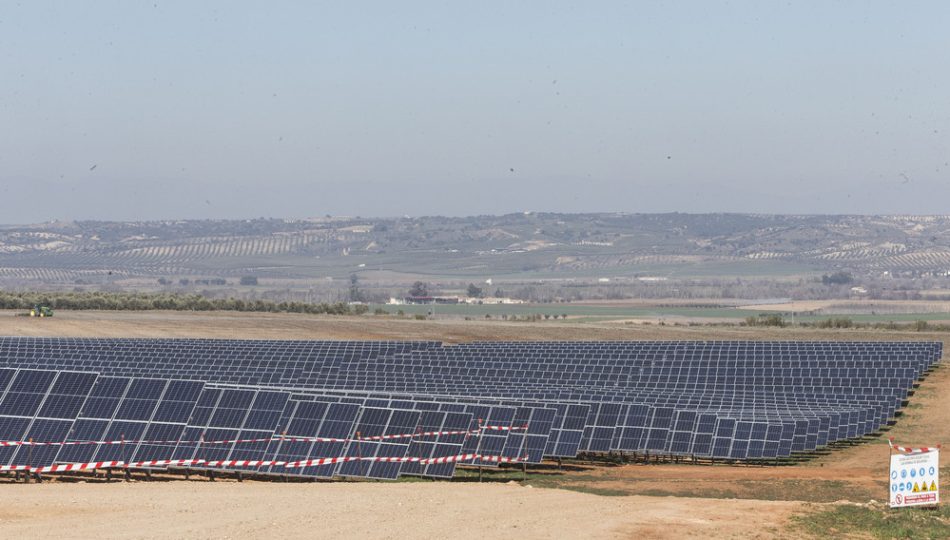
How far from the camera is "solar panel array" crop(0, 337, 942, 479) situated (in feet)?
87.3

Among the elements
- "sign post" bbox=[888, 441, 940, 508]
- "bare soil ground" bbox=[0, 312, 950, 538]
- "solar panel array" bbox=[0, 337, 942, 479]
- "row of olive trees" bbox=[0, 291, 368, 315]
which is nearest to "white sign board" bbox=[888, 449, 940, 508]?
"sign post" bbox=[888, 441, 940, 508]

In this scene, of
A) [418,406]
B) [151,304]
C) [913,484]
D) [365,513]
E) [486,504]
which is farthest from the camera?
[151,304]

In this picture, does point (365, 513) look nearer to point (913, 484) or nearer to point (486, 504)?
point (486, 504)

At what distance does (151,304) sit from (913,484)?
92.8 meters

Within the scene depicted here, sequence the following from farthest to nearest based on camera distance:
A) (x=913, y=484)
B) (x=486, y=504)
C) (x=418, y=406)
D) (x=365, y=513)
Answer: (x=418, y=406), (x=913, y=484), (x=486, y=504), (x=365, y=513)

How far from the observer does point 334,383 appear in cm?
3906

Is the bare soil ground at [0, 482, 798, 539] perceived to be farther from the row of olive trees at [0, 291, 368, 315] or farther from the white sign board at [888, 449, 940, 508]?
the row of olive trees at [0, 291, 368, 315]

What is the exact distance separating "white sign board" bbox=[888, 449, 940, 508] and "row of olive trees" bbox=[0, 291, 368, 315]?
295 ft

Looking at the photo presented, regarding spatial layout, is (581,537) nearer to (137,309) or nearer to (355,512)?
(355,512)

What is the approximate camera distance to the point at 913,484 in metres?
21.9

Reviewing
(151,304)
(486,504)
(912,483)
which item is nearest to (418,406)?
(486,504)

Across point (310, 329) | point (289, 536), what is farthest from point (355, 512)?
point (310, 329)

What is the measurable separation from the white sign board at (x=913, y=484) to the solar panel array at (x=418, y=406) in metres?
8.08

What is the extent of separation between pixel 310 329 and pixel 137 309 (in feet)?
78.7
